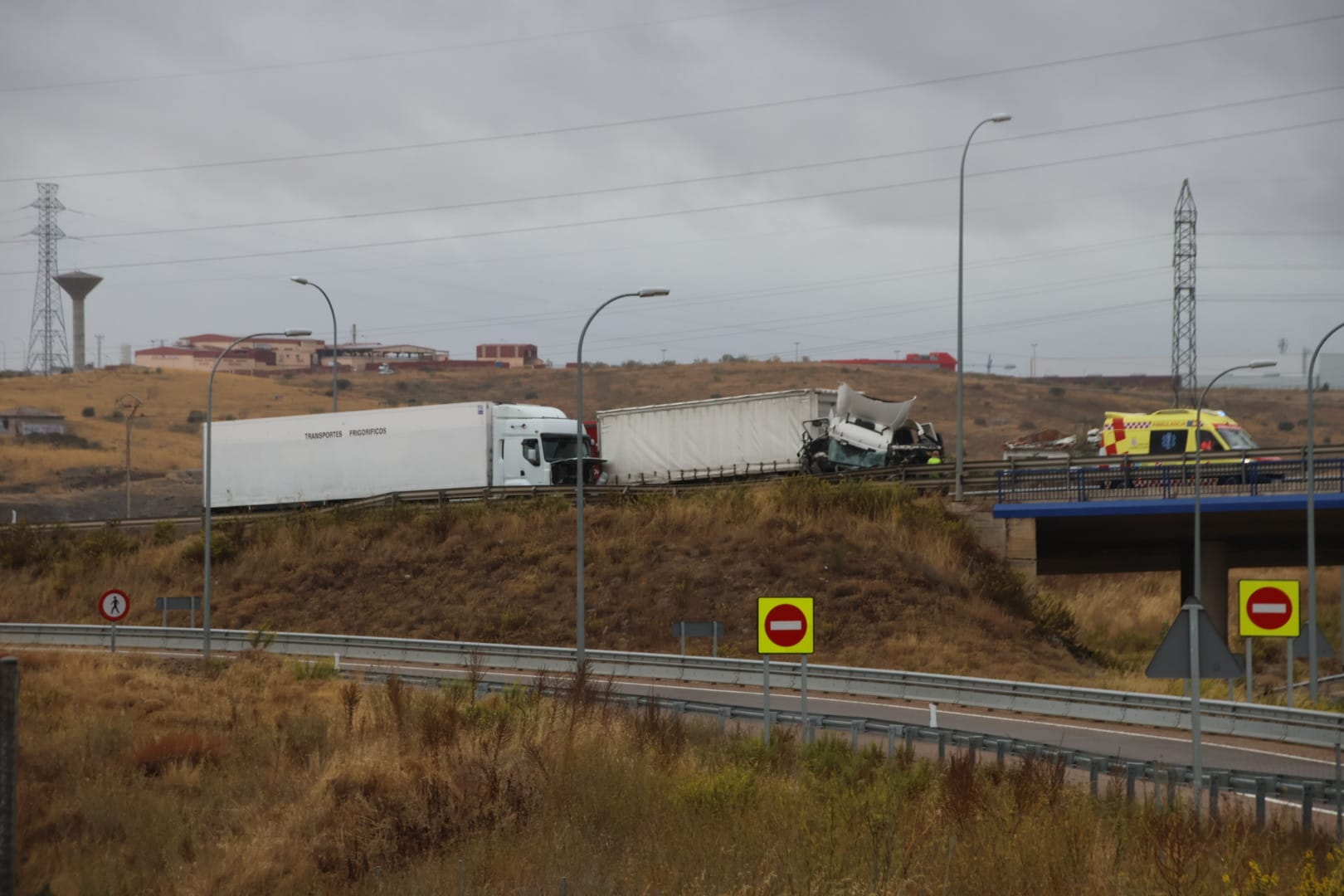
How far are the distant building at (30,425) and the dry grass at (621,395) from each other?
1.59 meters

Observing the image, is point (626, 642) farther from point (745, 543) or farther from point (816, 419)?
point (816, 419)

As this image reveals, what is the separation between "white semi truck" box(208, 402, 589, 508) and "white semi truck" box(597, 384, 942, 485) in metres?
3.19

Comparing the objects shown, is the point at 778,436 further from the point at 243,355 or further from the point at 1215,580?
the point at 243,355

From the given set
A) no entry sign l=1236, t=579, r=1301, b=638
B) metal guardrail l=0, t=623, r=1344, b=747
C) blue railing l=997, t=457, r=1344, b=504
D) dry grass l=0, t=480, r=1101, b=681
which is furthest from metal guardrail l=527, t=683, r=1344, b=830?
blue railing l=997, t=457, r=1344, b=504

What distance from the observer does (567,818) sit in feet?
42.5

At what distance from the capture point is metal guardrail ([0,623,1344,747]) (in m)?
21.8

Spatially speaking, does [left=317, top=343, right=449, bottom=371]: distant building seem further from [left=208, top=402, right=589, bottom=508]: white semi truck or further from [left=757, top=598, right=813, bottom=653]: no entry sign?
[left=757, top=598, right=813, bottom=653]: no entry sign

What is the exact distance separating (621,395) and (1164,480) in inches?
3582

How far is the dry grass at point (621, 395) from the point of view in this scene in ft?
359

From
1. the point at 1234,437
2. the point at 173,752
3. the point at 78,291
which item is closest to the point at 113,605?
the point at 173,752

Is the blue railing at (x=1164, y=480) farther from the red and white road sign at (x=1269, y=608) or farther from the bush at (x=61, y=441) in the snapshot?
the bush at (x=61, y=441)

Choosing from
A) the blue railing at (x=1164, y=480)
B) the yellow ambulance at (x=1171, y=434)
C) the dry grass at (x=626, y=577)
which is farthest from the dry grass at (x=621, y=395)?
the blue railing at (x=1164, y=480)

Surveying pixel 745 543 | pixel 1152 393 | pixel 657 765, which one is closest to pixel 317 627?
pixel 745 543

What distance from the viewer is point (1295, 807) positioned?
1404cm
